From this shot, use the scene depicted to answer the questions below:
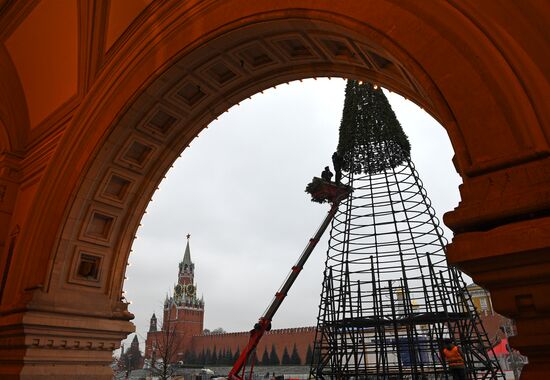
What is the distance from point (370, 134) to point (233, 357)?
191 ft

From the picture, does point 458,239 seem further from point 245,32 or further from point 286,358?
point 286,358

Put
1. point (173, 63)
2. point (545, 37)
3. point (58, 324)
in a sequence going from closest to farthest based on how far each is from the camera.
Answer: point (545, 37) → point (173, 63) → point (58, 324)

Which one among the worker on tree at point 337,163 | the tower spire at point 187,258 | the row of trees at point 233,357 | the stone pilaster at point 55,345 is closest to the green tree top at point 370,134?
the worker on tree at point 337,163

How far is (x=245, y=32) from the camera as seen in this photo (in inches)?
192

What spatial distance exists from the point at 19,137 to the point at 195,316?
3204 inches

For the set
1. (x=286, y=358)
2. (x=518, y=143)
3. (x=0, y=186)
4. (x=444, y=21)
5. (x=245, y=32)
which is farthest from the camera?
(x=286, y=358)

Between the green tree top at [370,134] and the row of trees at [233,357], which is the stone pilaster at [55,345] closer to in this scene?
the green tree top at [370,134]

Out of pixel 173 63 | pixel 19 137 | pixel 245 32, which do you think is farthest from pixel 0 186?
pixel 245 32

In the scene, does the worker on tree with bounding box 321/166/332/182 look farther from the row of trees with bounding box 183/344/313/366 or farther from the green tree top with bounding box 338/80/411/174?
the row of trees with bounding box 183/344/313/366

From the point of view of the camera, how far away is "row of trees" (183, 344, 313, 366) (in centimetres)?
5397

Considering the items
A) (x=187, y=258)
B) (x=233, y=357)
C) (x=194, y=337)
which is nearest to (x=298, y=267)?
(x=233, y=357)

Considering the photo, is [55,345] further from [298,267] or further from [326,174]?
[298,267]

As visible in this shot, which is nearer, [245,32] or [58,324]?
[245,32]

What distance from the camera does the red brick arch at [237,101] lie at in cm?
230
